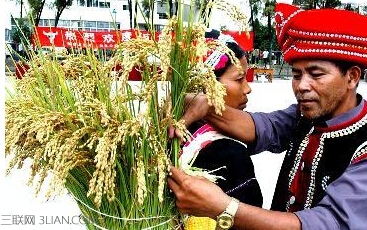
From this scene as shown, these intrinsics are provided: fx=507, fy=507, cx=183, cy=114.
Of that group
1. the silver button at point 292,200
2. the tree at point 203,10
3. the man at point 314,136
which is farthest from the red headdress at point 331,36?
the silver button at point 292,200

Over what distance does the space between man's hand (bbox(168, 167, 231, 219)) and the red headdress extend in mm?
501

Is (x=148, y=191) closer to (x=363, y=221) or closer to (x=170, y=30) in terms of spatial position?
(x=170, y=30)

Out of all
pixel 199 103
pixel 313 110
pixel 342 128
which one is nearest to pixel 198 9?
pixel 199 103

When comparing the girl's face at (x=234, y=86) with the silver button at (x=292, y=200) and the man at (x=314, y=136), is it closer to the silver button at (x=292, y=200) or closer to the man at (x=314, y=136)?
the man at (x=314, y=136)

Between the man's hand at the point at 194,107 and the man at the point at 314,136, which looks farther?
the man's hand at the point at 194,107

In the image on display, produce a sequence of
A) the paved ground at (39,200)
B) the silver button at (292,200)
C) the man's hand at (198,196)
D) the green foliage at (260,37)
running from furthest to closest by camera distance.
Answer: the green foliage at (260,37), the paved ground at (39,200), the silver button at (292,200), the man's hand at (198,196)

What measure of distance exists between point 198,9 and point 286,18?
1.20 ft

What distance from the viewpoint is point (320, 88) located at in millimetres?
1495

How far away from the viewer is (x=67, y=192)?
1555 millimetres

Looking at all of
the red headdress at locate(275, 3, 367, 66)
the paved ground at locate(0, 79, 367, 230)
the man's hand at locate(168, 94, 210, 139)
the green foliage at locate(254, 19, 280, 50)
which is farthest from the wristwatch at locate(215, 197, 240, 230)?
the green foliage at locate(254, 19, 280, 50)

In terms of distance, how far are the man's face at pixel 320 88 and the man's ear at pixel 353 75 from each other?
15 millimetres

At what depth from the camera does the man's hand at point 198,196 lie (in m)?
1.33

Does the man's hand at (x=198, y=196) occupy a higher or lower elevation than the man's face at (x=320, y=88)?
lower

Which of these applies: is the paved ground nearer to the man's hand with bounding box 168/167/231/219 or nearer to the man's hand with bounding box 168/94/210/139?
the man's hand with bounding box 168/94/210/139
